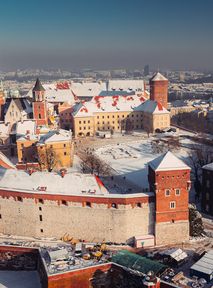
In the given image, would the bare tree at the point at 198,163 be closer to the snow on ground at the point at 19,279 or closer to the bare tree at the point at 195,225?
the bare tree at the point at 195,225

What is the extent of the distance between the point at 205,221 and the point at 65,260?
1949 cm

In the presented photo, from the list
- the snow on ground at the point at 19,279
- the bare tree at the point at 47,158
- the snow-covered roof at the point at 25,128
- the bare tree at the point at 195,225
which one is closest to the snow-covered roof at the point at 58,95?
the snow-covered roof at the point at 25,128

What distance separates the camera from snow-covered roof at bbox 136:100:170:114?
97.6 metres

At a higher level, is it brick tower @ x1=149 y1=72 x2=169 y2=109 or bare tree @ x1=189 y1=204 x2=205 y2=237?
brick tower @ x1=149 y1=72 x2=169 y2=109

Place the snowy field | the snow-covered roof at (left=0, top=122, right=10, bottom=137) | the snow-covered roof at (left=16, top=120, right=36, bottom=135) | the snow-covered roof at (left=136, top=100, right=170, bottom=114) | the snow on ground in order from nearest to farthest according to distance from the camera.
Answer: the snow on ground → the snowy field → the snow-covered roof at (left=16, top=120, right=36, bottom=135) → the snow-covered roof at (left=0, top=122, right=10, bottom=137) → the snow-covered roof at (left=136, top=100, right=170, bottom=114)

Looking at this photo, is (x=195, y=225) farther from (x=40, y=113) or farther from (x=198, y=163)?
(x=40, y=113)

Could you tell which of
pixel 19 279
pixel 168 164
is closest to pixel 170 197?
pixel 168 164

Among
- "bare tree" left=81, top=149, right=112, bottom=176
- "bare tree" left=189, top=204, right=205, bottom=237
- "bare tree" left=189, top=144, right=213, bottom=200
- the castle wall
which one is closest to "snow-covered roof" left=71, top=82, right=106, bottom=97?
"bare tree" left=189, top=144, right=213, bottom=200

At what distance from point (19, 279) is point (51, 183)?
1031cm

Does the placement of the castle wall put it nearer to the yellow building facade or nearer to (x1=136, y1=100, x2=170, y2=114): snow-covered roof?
the yellow building facade

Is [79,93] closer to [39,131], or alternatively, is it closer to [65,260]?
[39,131]

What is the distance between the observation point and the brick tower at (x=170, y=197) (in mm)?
40219

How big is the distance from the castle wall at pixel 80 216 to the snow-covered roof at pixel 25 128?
1159 inches

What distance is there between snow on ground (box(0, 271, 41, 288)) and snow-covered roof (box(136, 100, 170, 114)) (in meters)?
66.1
